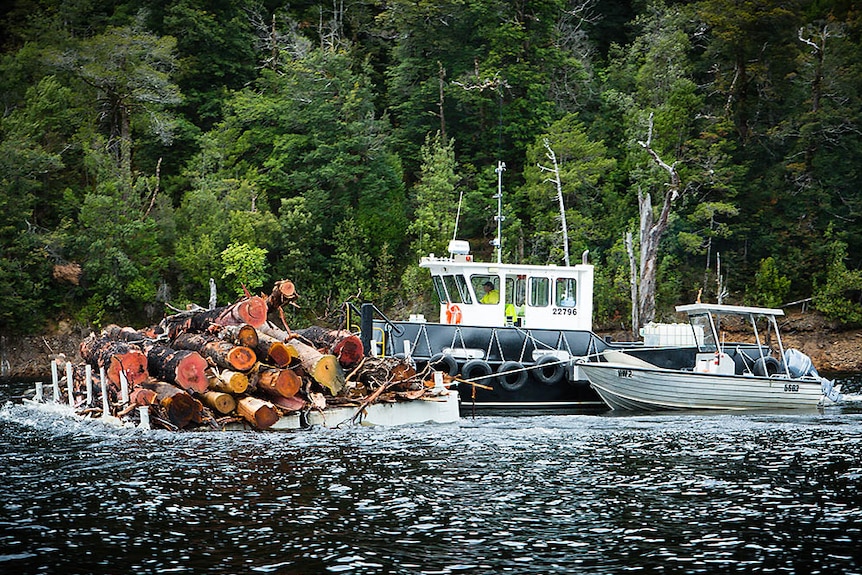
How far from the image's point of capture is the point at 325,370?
61.3ft

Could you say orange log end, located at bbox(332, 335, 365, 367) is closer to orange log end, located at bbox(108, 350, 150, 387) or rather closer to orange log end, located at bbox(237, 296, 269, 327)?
orange log end, located at bbox(237, 296, 269, 327)

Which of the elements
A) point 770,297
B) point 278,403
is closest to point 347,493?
point 278,403

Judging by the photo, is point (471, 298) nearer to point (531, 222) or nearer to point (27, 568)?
point (27, 568)

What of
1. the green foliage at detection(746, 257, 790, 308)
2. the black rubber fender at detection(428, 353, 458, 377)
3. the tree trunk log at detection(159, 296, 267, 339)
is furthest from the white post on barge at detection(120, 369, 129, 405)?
the green foliage at detection(746, 257, 790, 308)

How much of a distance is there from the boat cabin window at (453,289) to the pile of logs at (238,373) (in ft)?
16.0

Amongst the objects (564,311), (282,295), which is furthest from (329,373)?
(564,311)

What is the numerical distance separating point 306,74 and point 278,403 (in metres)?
27.7

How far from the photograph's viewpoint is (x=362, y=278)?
41812 mm

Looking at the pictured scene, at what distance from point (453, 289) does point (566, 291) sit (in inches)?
106

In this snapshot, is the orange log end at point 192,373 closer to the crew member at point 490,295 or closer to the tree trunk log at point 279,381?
the tree trunk log at point 279,381

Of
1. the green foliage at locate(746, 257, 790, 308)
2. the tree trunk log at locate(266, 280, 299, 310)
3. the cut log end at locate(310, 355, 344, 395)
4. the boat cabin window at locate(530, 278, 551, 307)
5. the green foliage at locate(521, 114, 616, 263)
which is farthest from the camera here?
the green foliage at locate(521, 114, 616, 263)

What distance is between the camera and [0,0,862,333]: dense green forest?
4000 cm

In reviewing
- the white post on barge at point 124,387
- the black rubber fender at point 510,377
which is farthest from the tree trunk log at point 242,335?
the black rubber fender at point 510,377

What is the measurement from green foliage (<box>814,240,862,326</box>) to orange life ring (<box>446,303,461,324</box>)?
21.1 metres
